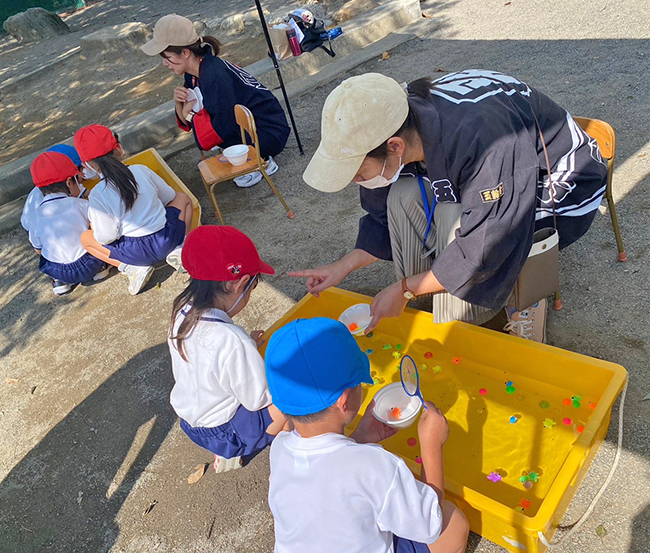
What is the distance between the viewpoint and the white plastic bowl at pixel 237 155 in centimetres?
410

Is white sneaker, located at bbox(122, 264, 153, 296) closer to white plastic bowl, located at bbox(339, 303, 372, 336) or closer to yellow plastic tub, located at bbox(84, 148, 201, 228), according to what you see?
yellow plastic tub, located at bbox(84, 148, 201, 228)

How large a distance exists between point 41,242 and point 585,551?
12.4 feet

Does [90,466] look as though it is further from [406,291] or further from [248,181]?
[248,181]

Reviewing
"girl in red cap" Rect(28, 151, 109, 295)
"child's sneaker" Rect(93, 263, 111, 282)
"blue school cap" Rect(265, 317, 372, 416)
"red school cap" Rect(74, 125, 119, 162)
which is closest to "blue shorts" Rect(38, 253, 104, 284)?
"girl in red cap" Rect(28, 151, 109, 295)

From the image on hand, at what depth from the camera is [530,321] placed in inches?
98.3

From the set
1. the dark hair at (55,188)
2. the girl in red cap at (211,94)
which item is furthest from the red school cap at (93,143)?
the girl in red cap at (211,94)

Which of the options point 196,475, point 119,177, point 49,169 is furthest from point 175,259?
point 196,475

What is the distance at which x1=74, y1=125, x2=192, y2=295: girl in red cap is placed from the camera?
3504 mm

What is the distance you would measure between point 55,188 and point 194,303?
2237 millimetres

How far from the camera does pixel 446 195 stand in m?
2.20

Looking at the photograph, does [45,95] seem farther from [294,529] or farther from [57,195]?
[294,529]

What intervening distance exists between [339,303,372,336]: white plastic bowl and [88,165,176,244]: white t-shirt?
5.37 ft

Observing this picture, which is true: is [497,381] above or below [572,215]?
below

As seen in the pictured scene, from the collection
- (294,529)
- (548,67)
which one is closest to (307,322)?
(294,529)
